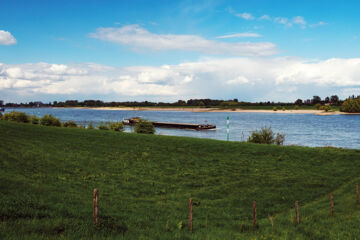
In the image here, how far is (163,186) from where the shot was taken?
19.8m

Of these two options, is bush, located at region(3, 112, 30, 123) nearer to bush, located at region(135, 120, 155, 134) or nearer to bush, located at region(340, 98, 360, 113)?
bush, located at region(135, 120, 155, 134)

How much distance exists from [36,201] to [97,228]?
3970 mm

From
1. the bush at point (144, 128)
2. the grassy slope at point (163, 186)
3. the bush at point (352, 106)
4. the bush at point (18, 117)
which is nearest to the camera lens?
the grassy slope at point (163, 186)

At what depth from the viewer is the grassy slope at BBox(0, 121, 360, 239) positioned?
10742 millimetres

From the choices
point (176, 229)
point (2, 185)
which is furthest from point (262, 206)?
point (2, 185)

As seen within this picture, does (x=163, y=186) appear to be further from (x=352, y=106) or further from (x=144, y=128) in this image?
(x=352, y=106)

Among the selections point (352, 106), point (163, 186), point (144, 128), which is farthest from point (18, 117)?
point (352, 106)

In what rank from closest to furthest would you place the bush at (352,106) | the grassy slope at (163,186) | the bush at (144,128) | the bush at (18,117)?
the grassy slope at (163,186)
the bush at (144,128)
the bush at (18,117)
the bush at (352,106)

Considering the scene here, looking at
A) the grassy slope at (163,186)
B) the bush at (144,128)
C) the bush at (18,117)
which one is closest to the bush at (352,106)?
the bush at (144,128)

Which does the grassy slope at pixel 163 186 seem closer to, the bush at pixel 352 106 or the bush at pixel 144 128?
the bush at pixel 144 128

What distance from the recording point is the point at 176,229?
1110 centimetres

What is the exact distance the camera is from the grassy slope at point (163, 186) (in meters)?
10.7

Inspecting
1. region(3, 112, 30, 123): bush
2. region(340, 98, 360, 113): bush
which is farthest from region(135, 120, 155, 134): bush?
region(340, 98, 360, 113): bush

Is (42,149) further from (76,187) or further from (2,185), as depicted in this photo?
(2,185)
